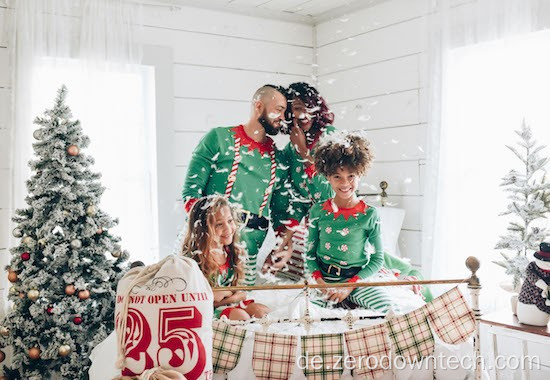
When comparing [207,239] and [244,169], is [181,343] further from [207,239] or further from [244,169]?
[244,169]

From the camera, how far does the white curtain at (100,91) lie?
298cm

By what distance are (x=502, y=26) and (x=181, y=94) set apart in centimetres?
170

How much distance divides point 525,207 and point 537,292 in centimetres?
40

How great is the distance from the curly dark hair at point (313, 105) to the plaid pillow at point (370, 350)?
1.02 m

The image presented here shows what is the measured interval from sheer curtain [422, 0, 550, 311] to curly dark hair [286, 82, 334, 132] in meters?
0.69

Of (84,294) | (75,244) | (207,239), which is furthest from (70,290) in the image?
(207,239)

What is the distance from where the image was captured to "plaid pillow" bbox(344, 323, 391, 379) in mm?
1994

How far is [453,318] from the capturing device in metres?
2.01

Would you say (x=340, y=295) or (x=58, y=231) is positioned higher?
(x=58, y=231)

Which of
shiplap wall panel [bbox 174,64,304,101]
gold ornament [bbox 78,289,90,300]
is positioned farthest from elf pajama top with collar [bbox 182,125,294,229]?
gold ornament [bbox 78,289,90,300]

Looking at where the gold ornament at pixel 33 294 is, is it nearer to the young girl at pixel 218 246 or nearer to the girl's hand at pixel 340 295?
the young girl at pixel 218 246

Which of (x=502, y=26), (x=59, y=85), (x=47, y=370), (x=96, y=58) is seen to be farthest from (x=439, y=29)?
(x=47, y=370)

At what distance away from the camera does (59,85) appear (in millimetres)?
3113

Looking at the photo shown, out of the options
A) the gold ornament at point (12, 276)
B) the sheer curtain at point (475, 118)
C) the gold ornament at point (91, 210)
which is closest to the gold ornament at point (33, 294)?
the gold ornament at point (12, 276)
